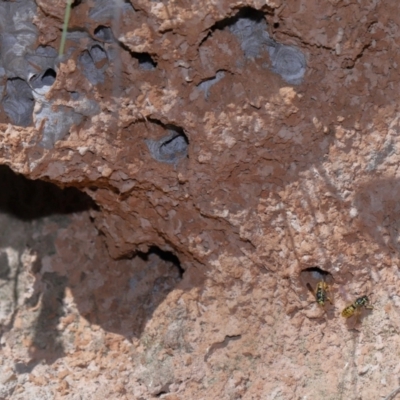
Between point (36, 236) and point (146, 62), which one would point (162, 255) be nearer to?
point (36, 236)

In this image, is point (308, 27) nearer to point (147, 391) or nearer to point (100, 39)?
point (100, 39)

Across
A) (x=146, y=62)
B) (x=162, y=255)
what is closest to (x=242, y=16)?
(x=146, y=62)

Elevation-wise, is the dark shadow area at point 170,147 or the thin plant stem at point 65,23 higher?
the thin plant stem at point 65,23

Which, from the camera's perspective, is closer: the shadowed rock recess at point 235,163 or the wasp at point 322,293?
the shadowed rock recess at point 235,163

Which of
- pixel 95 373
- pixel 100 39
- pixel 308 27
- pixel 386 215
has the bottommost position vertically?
pixel 95 373

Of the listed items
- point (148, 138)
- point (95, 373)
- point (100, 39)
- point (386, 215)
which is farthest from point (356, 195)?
point (95, 373)

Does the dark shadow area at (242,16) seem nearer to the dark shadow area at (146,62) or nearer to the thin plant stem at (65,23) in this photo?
the dark shadow area at (146,62)

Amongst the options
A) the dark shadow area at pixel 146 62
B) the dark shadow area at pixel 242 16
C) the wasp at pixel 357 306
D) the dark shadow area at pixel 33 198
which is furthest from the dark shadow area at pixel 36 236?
the wasp at pixel 357 306
